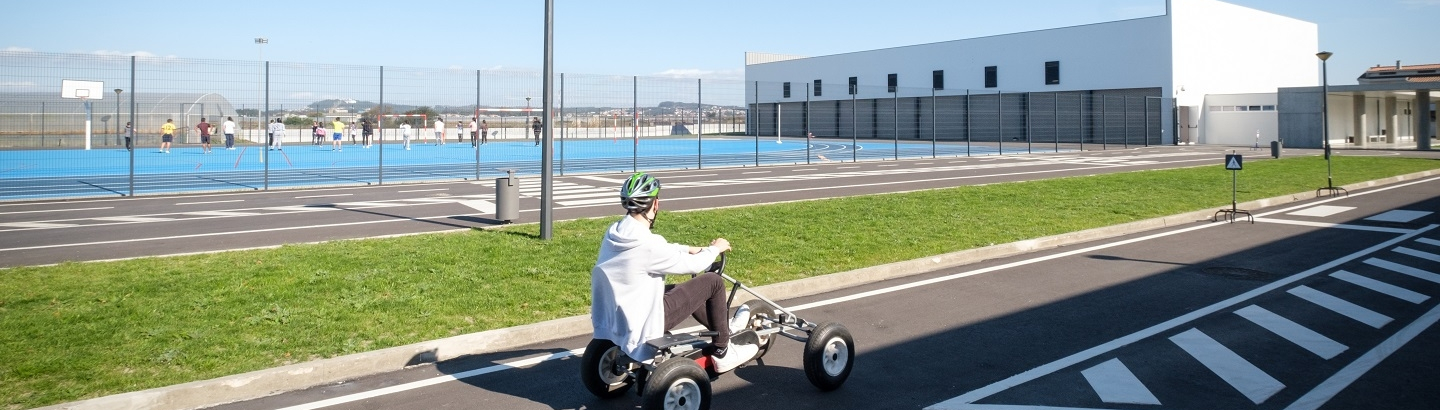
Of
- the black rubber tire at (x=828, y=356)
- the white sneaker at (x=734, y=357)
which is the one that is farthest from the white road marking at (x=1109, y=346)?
the white sneaker at (x=734, y=357)

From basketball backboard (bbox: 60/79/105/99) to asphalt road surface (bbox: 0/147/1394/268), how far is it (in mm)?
2419

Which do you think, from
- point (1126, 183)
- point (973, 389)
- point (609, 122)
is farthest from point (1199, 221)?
point (609, 122)

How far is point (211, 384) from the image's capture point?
236 inches

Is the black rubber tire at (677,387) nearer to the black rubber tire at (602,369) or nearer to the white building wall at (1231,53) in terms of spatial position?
the black rubber tire at (602,369)

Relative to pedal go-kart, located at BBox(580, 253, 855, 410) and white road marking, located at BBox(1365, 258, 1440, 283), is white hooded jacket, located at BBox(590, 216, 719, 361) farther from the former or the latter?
white road marking, located at BBox(1365, 258, 1440, 283)

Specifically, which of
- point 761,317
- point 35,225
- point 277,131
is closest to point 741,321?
point 761,317

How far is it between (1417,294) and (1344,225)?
21.6ft

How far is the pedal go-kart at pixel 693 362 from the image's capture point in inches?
205

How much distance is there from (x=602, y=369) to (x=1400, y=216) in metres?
16.4

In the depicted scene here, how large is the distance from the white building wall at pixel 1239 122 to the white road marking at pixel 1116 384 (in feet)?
159

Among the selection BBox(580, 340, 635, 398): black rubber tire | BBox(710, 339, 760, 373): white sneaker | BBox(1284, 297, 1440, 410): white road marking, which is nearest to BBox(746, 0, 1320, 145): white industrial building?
BBox(1284, 297, 1440, 410): white road marking

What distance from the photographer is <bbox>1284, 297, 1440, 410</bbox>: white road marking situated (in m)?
5.82

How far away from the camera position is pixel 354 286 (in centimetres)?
895

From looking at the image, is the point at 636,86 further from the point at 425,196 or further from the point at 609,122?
the point at 425,196
